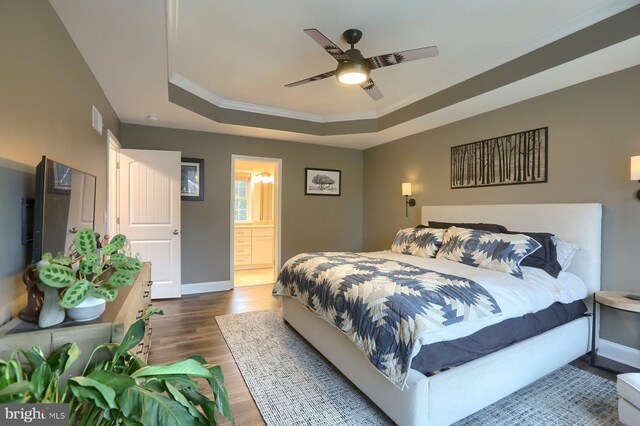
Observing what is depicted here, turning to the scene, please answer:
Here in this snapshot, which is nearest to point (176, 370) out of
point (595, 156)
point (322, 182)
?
point (595, 156)

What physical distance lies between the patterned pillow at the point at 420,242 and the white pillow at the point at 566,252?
1.02m

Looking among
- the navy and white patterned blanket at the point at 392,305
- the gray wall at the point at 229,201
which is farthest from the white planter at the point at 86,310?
the gray wall at the point at 229,201

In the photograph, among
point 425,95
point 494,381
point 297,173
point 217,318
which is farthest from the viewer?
point 297,173

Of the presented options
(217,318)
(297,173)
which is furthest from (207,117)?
(217,318)

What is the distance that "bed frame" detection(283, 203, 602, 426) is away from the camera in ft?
5.30

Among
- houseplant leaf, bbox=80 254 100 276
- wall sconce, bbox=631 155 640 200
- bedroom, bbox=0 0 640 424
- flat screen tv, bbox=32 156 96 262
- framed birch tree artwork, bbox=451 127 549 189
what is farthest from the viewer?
framed birch tree artwork, bbox=451 127 549 189

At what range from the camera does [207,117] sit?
390 centimetres

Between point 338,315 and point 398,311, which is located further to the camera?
point 338,315

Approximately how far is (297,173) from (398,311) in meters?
3.87

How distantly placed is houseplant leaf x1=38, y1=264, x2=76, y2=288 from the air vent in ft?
6.92

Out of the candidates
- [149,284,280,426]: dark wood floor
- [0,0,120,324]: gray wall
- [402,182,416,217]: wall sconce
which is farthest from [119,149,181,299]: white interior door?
[402,182,416,217]: wall sconce

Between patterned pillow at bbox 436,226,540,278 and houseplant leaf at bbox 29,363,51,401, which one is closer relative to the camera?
houseplant leaf at bbox 29,363,51,401

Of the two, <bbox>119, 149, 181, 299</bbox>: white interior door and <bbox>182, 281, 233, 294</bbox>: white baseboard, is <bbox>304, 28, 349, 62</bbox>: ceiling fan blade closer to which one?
<bbox>119, 149, 181, 299</bbox>: white interior door

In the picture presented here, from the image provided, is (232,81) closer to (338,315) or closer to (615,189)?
(338,315)
